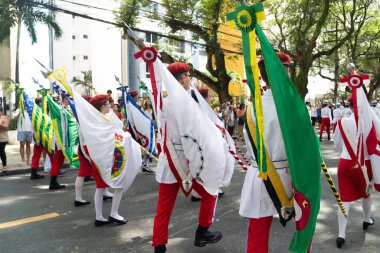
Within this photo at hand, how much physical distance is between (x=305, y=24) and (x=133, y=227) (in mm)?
19524

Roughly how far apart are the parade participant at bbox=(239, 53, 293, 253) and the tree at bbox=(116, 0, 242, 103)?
50.9 feet

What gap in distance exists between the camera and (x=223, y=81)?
19.6 metres

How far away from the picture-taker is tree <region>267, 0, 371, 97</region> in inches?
765

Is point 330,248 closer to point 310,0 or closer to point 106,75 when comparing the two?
point 310,0

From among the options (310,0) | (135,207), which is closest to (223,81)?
(310,0)

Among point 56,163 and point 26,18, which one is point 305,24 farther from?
point 56,163

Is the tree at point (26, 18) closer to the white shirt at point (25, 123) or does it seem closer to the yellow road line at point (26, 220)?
the white shirt at point (25, 123)

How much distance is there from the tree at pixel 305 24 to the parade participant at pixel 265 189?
50.5ft

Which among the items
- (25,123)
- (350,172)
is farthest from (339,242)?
(25,123)

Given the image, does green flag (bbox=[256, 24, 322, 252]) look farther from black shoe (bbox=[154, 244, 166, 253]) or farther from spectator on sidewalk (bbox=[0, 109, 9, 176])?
spectator on sidewalk (bbox=[0, 109, 9, 176])

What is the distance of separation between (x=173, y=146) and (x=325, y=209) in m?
3.04

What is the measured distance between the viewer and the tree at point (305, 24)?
19.4m

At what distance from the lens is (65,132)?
7074 mm

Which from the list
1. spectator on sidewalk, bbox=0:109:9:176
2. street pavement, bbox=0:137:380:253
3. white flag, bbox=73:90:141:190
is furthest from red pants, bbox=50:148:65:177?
white flag, bbox=73:90:141:190
